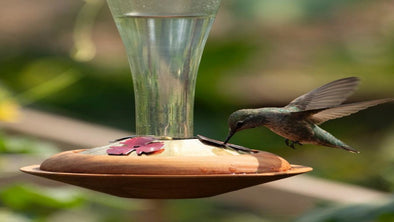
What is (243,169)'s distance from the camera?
207 centimetres

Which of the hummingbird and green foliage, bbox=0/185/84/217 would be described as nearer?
the hummingbird

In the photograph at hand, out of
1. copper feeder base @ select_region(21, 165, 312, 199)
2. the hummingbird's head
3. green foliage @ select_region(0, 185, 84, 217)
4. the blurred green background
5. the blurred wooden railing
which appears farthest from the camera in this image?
the blurred green background

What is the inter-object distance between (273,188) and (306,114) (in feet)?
6.56

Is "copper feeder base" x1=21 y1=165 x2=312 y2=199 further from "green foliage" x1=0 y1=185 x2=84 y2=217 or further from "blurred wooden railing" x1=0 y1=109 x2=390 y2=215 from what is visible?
"blurred wooden railing" x1=0 y1=109 x2=390 y2=215

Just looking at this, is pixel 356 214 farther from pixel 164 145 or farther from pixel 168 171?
pixel 168 171

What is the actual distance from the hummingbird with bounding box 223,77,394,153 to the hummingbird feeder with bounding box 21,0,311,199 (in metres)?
0.12

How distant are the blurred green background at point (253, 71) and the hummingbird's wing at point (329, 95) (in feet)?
12.4

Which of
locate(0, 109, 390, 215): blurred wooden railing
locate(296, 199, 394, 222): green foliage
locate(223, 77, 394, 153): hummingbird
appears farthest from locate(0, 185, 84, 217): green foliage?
locate(0, 109, 390, 215): blurred wooden railing

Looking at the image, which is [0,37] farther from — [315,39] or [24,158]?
[24,158]

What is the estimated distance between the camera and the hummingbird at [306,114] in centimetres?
247

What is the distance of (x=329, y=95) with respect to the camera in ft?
8.61

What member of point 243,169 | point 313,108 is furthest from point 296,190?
point 243,169

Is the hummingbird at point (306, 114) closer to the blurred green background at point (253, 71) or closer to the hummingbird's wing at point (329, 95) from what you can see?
the hummingbird's wing at point (329, 95)

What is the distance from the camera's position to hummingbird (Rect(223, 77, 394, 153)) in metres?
2.47
